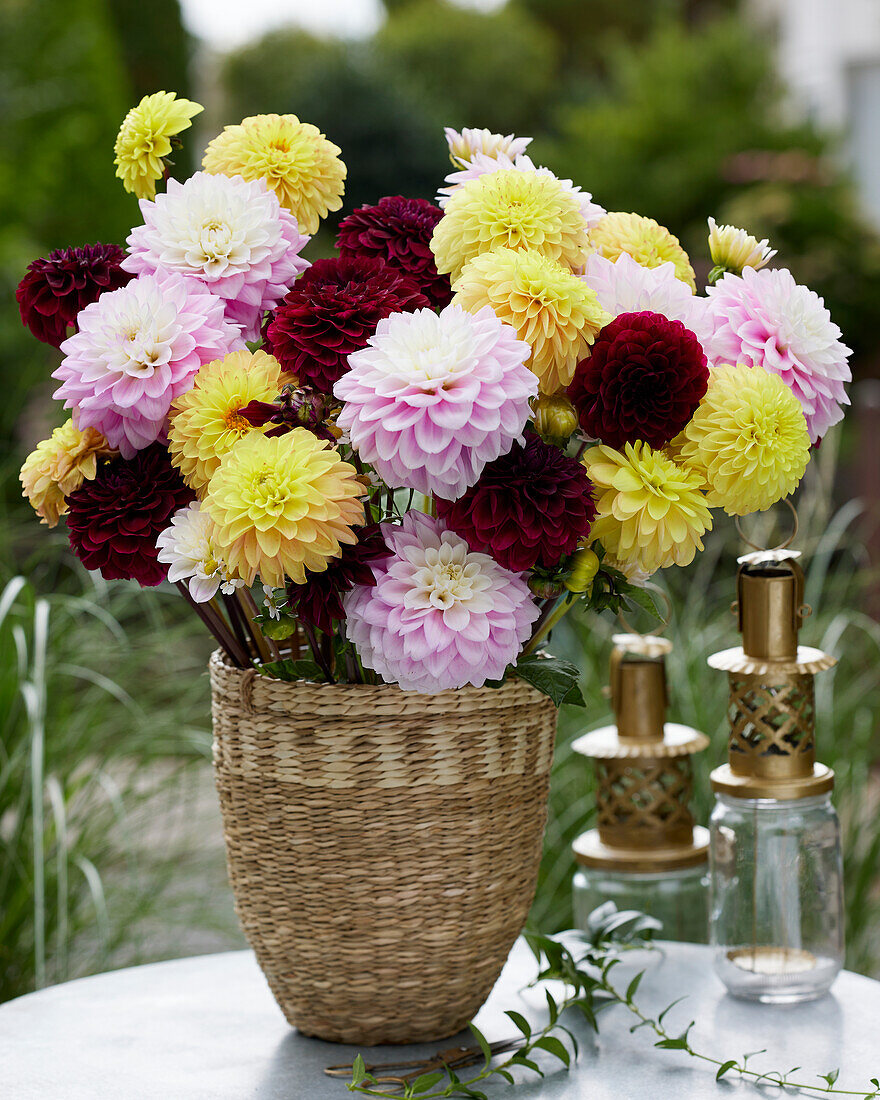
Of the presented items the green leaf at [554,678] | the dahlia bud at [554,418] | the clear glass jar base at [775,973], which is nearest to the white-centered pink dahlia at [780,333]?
the dahlia bud at [554,418]

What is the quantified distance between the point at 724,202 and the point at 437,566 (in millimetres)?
6408

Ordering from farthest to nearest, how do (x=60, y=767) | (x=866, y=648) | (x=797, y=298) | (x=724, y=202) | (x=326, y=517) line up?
(x=724, y=202) < (x=866, y=648) < (x=60, y=767) < (x=797, y=298) < (x=326, y=517)

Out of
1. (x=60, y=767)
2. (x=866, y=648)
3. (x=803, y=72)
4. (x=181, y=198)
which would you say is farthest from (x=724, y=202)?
(x=181, y=198)

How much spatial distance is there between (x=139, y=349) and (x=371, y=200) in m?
6.47

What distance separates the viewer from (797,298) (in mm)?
734

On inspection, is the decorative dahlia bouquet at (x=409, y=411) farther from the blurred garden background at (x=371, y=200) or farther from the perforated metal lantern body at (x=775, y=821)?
the blurred garden background at (x=371, y=200)

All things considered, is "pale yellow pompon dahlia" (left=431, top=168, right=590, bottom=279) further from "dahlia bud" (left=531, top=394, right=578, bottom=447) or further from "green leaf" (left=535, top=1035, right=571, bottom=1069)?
"green leaf" (left=535, top=1035, right=571, bottom=1069)

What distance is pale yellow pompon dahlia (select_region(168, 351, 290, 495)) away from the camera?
0.69 metres

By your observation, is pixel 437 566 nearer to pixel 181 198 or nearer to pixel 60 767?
pixel 181 198

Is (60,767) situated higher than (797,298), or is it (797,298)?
(797,298)

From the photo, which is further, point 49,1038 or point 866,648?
point 866,648

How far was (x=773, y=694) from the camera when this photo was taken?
34.9 inches

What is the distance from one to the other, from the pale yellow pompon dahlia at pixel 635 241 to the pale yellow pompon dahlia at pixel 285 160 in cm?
18

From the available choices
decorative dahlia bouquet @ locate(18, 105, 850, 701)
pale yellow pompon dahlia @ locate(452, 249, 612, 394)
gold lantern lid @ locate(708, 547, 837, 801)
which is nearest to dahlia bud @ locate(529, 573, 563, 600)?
decorative dahlia bouquet @ locate(18, 105, 850, 701)
